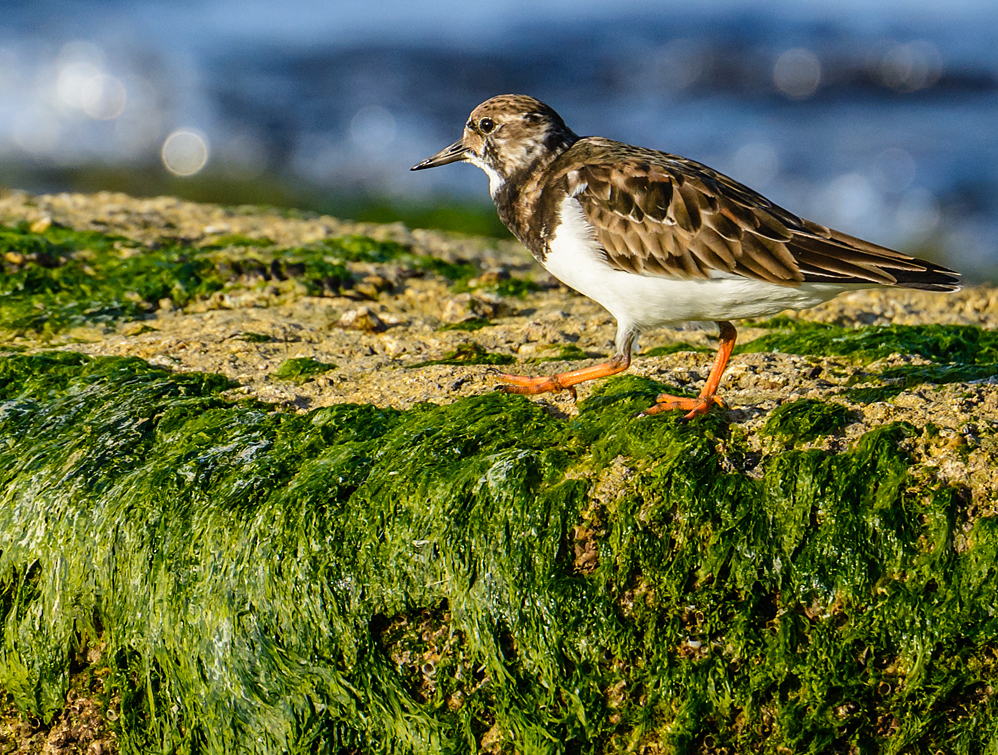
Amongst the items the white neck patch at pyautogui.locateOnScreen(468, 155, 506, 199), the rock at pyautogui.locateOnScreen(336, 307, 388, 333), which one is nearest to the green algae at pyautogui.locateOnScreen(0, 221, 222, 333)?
the rock at pyautogui.locateOnScreen(336, 307, 388, 333)

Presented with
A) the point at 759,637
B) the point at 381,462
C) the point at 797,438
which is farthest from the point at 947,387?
the point at 381,462

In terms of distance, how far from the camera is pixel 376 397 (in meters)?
4.12

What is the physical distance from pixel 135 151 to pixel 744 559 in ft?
48.5

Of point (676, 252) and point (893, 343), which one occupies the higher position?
point (676, 252)

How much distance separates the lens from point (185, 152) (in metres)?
15.6

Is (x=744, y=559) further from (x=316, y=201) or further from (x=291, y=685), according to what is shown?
(x=316, y=201)

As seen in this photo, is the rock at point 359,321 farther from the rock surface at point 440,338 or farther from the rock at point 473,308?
the rock at point 473,308

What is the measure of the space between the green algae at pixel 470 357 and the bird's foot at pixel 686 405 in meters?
1.12

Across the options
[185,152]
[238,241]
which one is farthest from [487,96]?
[238,241]

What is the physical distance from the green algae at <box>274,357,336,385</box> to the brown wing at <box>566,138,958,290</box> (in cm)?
144

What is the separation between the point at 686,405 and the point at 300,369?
182cm

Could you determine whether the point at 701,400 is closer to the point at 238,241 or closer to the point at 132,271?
the point at 132,271

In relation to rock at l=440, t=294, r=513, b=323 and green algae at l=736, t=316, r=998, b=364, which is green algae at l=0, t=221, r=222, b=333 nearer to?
rock at l=440, t=294, r=513, b=323

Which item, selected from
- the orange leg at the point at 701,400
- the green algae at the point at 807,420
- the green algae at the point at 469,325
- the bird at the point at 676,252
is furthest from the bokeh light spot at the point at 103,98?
the green algae at the point at 807,420
